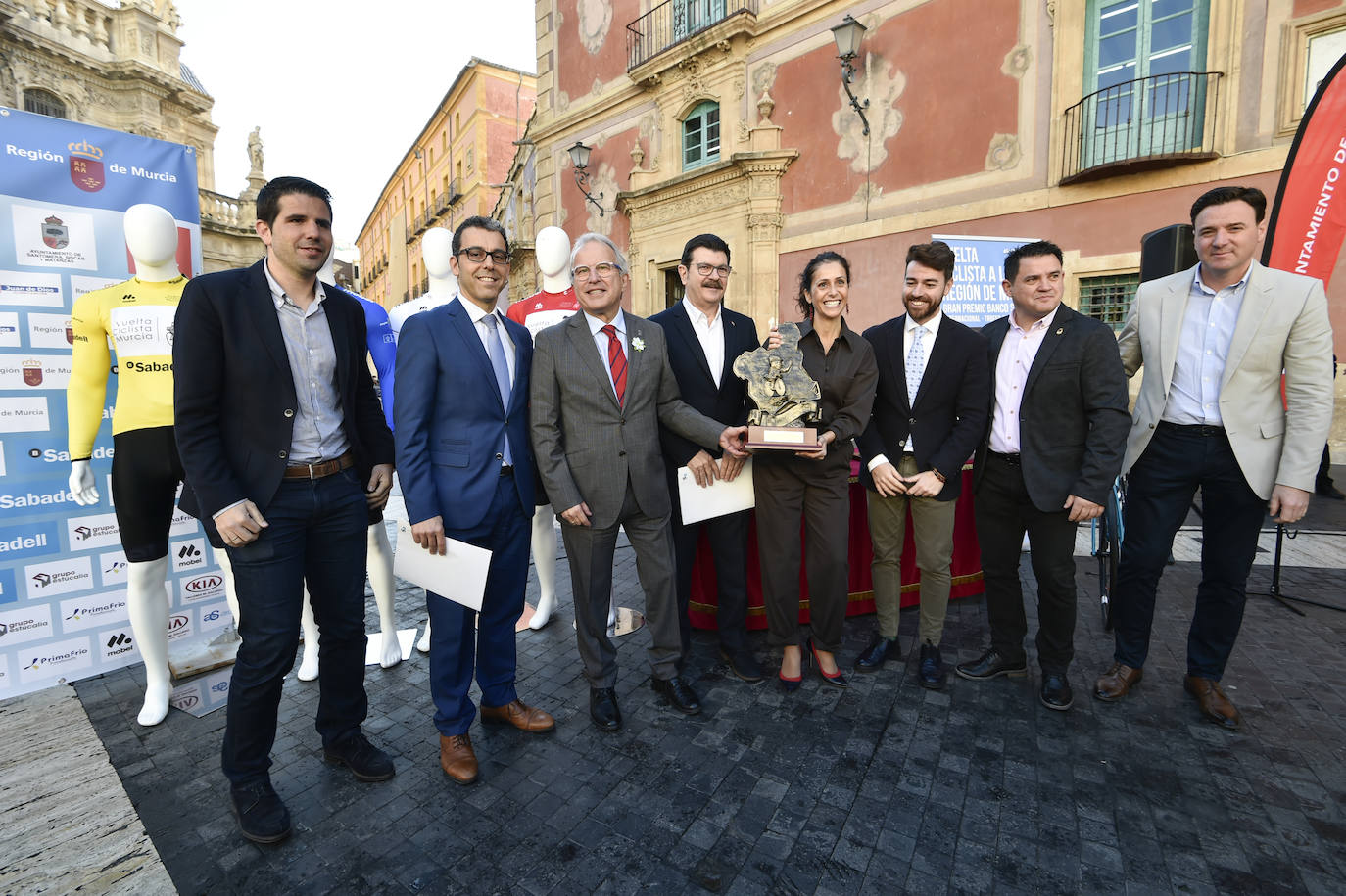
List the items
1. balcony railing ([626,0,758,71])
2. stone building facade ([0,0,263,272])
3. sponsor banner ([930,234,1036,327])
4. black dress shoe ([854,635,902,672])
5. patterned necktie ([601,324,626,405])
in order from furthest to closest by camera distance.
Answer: stone building facade ([0,0,263,272]) < balcony railing ([626,0,758,71]) < sponsor banner ([930,234,1036,327]) < black dress shoe ([854,635,902,672]) < patterned necktie ([601,324,626,405])

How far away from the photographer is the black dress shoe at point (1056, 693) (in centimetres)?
293

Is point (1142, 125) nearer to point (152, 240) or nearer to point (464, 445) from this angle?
point (464, 445)

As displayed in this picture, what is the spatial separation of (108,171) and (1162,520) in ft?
19.0

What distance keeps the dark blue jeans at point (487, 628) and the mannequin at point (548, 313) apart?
1180mm

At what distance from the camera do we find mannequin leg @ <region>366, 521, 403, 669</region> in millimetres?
3520

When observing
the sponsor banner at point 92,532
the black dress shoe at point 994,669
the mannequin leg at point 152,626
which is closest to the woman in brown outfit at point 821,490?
the black dress shoe at point 994,669

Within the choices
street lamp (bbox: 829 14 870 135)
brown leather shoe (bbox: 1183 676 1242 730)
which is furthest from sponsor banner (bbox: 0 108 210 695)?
street lamp (bbox: 829 14 870 135)

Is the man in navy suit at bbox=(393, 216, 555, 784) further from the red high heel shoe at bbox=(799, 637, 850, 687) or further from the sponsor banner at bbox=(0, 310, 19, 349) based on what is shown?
the sponsor banner at bbox=(0, 310, 19, 349)

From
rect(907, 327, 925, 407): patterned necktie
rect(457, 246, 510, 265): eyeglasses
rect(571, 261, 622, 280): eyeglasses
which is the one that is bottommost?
rect(907, 327, 925, 407): patterned necktie

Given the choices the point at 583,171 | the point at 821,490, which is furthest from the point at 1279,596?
the point at 583,171

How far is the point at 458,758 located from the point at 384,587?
1447 millimetres

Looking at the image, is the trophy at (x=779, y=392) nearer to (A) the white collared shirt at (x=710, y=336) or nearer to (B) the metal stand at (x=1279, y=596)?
(A) the white collared shirt at (x=710, y=336)

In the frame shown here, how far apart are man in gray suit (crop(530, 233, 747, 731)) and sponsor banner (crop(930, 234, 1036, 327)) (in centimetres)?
430

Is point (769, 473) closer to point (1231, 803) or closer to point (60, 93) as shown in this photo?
point (1231, 803)
